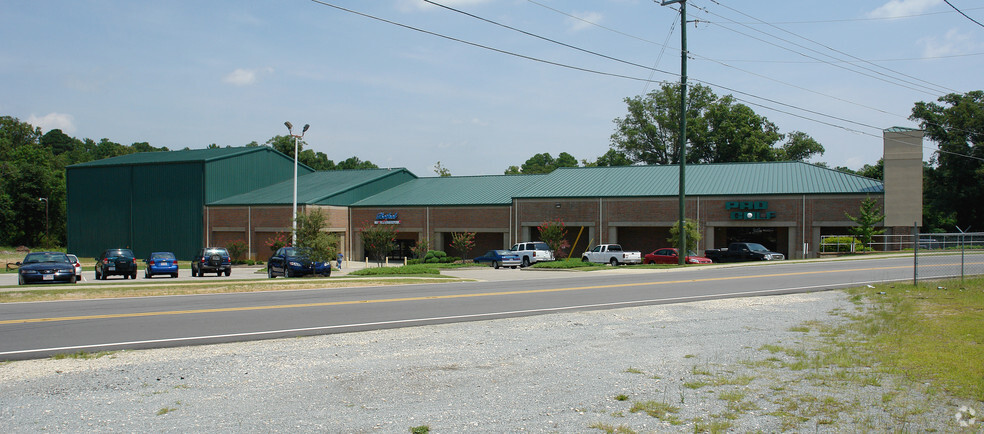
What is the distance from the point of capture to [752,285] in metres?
21.7

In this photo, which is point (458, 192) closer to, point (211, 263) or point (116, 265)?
point (211, 263)

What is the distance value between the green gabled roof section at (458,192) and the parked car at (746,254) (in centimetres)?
1941

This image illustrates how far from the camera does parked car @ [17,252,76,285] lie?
86.1 ft

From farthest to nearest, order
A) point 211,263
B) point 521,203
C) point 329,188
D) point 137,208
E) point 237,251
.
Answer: point 329,188, point 137,208, point 237,251, point 521,203, point 211,263

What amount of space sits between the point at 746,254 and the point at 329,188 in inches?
1557

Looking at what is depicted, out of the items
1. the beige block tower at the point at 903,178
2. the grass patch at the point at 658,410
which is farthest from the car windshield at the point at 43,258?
the beige block tower at the point at 903,178

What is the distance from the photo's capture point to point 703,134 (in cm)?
8238

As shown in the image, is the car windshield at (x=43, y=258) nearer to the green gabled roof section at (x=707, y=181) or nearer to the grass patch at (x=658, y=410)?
the grass patch at (x=658, y=410)

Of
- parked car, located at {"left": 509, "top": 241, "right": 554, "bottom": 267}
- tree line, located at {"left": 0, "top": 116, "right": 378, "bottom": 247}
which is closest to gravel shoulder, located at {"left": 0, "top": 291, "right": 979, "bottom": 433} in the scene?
parked car, located at {"left": 509, "top": 241, "right": 554, "bottom": 267}

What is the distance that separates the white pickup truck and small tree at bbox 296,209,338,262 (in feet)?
62.6

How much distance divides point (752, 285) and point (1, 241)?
327 feet

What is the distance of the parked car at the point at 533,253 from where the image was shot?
4419cm

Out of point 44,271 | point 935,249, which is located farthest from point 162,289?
point 935,249

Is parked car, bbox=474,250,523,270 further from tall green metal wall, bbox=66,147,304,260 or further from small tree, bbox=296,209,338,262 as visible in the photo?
tall green metal wall, bbox=66,147,304,260
